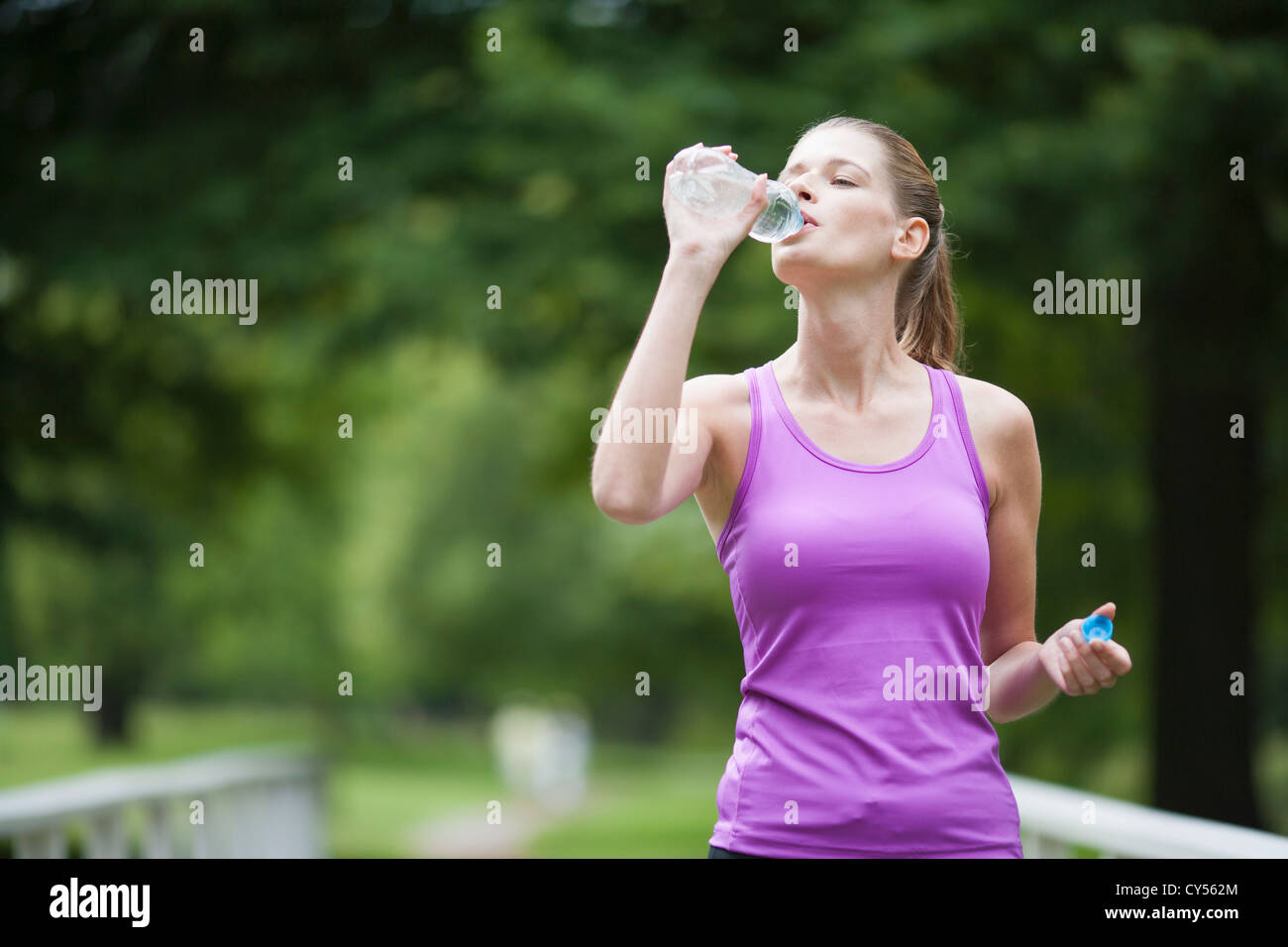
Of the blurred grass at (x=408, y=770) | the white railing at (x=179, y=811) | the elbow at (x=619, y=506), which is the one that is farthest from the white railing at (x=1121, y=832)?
the blurred grass at (x=408, y=770)

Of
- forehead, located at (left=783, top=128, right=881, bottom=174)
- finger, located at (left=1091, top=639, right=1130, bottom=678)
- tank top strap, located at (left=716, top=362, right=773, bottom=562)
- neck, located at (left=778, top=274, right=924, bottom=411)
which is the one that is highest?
forehead, located at (left=783, top=128, right=881, bottom=174)

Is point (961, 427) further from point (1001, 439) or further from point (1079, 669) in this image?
point (1079, 669)

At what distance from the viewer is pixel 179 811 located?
17.6 ft

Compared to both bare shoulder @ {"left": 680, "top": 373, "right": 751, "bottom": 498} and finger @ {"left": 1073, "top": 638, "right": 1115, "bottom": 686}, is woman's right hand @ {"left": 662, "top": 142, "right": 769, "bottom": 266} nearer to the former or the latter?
bare shoulder @ {"left": 680, "top": 373, "right": 751, "bottom": 498}

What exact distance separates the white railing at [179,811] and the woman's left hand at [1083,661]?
2.49 meters

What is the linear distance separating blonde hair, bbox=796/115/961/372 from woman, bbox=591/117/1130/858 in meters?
0.07

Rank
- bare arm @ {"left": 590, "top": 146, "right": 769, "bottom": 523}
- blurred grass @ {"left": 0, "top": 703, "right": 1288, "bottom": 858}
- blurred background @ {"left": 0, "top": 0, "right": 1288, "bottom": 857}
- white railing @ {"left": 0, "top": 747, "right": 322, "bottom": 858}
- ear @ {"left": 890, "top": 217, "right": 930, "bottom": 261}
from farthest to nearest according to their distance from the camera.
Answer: blurred grass @ {"left": 0, "top": 703, "right": 1288, "bottom": 858}
blurred background @ {"left": 0, "top": 0, "right": 1288, "bottom": 857}
white railing @ {"left": 0, "top": 747, "right": 322, "bottom": 858}
ear @ {"left": 890, "top": 217, "right": 930, "bottom": 261}
bare arm @ {"left": 590, "top": 146, "right": 769, "bottom": 523}

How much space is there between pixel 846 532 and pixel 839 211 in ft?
1.69

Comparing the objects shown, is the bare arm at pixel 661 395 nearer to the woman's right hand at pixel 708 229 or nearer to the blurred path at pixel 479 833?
the woman's right hand at pixel 708 229

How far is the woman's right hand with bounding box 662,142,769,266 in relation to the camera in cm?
196

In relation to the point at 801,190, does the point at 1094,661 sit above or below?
below

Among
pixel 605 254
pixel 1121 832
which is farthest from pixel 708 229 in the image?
pixel 605 254

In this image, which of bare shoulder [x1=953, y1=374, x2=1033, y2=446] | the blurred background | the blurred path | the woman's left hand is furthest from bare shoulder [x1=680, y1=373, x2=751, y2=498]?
the blurred path
